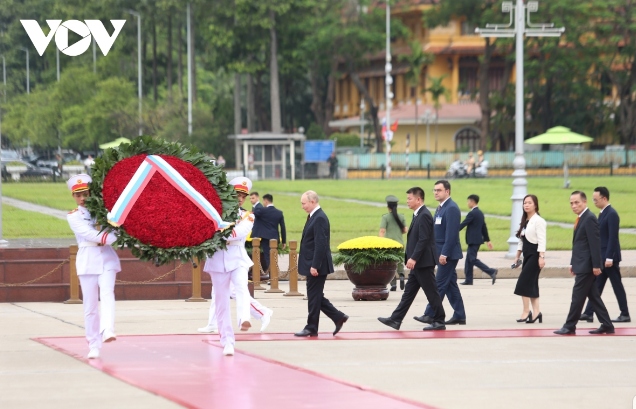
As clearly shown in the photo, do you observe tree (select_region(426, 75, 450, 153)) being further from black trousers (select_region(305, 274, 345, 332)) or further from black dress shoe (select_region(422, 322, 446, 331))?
black trousers (select_region(305, 274, 345, 332))

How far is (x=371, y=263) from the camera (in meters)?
19.8

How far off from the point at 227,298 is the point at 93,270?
4.82ft

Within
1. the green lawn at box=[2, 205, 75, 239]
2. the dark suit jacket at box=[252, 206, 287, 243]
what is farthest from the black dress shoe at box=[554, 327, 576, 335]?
the green lawn at box=[2, 205, 75, 239]

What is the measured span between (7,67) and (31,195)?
52101mm

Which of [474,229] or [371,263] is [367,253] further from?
[474,229]

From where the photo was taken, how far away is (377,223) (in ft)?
116

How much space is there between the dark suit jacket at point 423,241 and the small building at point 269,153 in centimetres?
5821

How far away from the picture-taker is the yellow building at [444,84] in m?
83.4

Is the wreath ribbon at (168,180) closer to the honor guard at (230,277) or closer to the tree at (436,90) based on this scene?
the honor guard at (230,277)

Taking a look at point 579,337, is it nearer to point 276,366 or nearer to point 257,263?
point 276,366

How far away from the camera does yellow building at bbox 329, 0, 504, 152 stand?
8344 cm

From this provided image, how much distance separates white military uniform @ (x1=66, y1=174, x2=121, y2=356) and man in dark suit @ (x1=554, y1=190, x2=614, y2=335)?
5562mm

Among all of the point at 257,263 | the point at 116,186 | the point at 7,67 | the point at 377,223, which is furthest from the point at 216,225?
the point at 7,67

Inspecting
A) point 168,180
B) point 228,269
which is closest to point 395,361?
point 228,269
